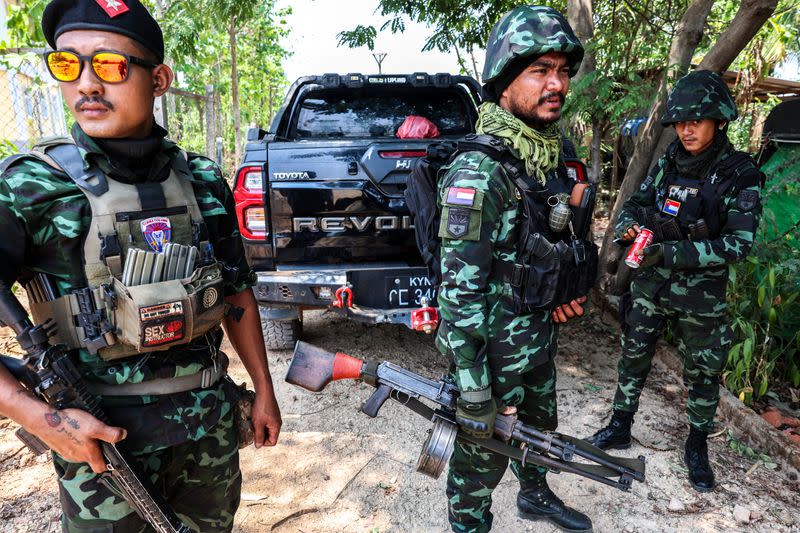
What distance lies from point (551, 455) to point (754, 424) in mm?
1804

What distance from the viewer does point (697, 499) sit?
248cm

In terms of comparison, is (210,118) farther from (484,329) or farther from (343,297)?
(484,329)

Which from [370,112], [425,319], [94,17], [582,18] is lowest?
[425,319]

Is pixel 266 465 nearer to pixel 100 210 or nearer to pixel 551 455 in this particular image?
pixel 551 455

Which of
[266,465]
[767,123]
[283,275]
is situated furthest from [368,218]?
[767,123]

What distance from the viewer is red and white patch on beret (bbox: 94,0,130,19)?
4.05 ft

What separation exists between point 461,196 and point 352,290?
1.58 meters

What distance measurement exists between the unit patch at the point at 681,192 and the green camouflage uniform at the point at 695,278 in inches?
1.5

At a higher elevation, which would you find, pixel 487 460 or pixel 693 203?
pixel 693 203

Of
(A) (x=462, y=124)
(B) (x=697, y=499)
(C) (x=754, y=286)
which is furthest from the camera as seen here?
(A) (x=462, y=124)

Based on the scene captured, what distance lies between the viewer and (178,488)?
1470mm

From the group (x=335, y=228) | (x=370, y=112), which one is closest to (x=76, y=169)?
(x=335, y=228)

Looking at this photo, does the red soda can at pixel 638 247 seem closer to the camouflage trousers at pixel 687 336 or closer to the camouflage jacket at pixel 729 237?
the camouflage jacket at pixel 729 237

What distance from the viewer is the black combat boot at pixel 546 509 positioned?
2264 millimetres
